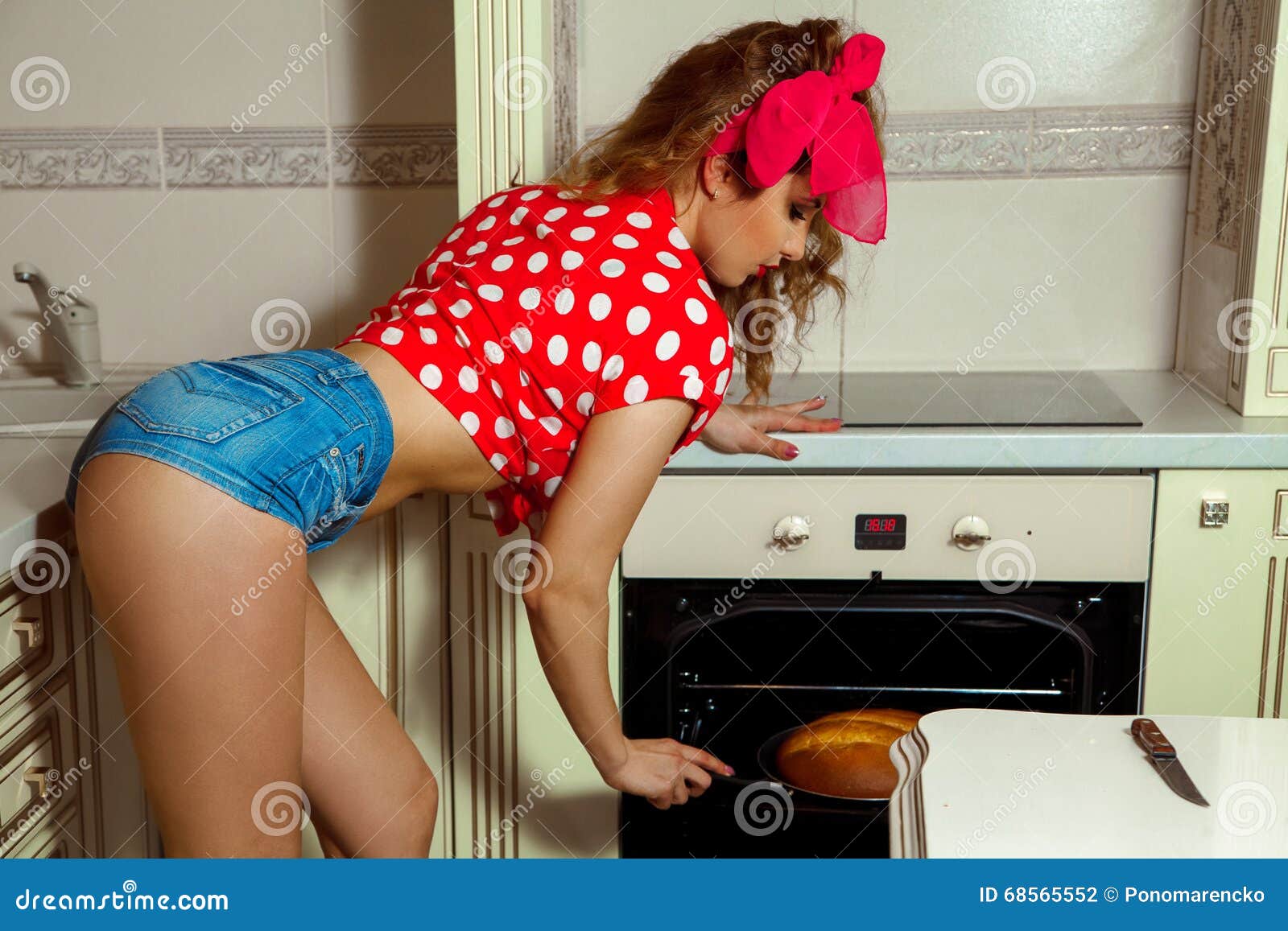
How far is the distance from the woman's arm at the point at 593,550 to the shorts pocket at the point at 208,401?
0.25 m

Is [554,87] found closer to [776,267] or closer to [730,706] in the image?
[776,267]

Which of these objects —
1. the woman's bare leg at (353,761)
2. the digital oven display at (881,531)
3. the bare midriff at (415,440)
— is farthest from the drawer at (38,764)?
the digital oven display at (881,531)

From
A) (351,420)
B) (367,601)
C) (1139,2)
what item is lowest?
(367,601)

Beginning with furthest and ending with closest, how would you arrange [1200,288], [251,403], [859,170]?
[1200,288], [859,170], [251,403]

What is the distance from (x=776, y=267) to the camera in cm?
145

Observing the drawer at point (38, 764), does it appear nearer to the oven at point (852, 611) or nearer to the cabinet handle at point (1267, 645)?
the oven at point (852, 611)

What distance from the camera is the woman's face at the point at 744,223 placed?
1.21m

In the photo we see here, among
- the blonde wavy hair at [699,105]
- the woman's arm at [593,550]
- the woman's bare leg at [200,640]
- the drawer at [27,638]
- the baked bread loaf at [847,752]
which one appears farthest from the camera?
the baked bread loaf at [847,752]

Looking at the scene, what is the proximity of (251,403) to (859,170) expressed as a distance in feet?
1.96

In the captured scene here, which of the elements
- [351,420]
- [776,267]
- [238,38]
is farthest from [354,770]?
[238,38]

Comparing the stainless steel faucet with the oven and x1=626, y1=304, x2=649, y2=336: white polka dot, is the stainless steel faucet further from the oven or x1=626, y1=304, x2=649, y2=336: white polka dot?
x1=626, y1=304, x2=649, y2=336: white polka dot

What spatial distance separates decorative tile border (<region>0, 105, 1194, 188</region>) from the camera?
1907mm

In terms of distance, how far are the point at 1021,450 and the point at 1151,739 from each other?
79cm

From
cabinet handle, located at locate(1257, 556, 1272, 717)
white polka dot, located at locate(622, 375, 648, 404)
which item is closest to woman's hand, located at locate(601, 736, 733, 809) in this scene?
white polka dot, located at locate(622, 375, 648, 404)
